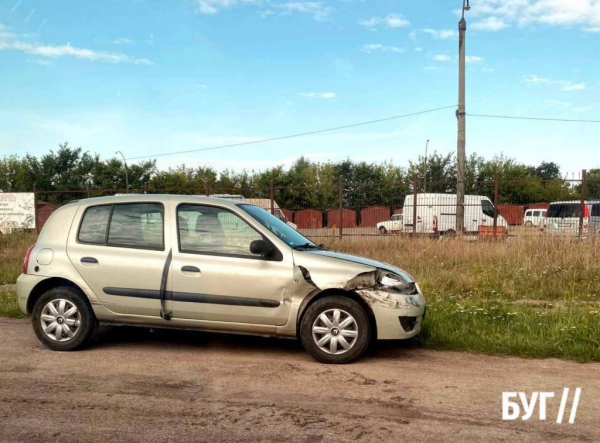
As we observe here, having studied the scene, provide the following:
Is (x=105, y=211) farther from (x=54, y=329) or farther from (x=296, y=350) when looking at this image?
Answer: (x=296, y=350)

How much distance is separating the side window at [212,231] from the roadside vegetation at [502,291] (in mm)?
2263

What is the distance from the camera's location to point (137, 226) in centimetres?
557

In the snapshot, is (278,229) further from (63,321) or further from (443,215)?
(443,215)

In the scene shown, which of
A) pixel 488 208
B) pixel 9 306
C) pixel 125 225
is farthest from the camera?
pixel 488 208

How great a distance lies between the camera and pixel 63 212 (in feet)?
19.1

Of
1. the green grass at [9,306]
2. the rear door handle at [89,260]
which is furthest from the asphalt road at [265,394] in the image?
the green grass at [9,306]

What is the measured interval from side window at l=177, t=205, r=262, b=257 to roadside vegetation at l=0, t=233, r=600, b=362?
2263mm

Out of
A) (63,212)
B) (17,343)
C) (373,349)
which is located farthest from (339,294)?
(17,343)

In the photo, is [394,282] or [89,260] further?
[89,260]

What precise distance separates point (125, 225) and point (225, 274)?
1.30 metres

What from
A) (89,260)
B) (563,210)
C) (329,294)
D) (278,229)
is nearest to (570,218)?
(563,210)

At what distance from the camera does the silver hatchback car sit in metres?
5.03

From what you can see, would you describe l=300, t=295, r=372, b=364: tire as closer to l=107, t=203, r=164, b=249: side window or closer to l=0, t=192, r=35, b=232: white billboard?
l=107, t=203, r=164, b=249: side window

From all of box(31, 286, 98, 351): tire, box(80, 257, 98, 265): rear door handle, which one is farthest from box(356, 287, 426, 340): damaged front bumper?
box(31, 286, 98, 351): tire
